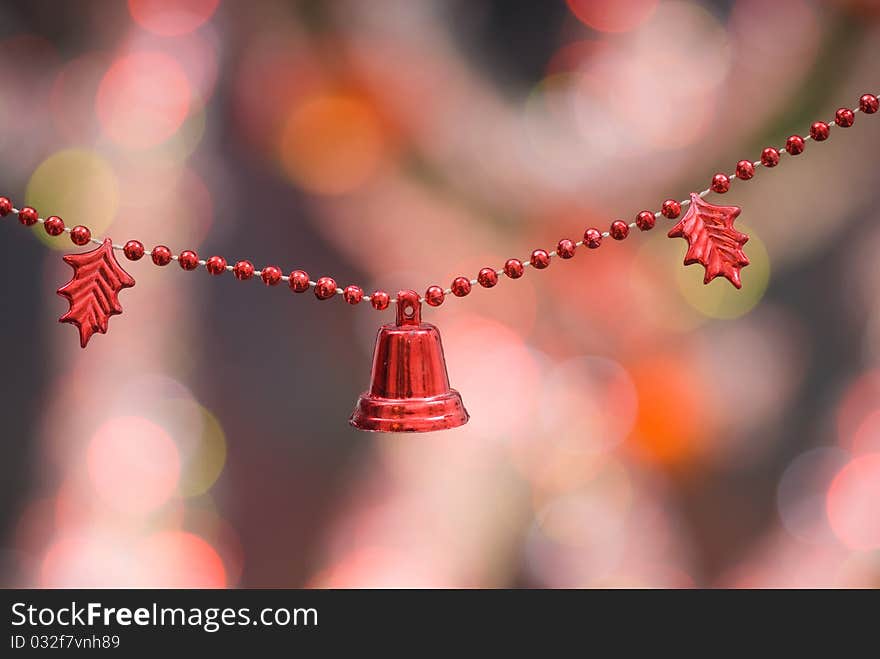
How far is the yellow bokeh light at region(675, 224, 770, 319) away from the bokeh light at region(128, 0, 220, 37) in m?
0.92

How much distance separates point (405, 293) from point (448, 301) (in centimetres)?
47

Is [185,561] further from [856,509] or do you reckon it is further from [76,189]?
[856,509]

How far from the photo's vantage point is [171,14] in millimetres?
1653

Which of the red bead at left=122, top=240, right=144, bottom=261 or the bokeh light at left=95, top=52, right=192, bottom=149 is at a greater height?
the bokeh light at left=95, top=52, right=192, bottom=149

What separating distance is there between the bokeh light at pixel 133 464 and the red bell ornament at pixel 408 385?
61 cm

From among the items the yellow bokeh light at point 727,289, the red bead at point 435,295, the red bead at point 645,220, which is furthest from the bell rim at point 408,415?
the yellow bokeh light at point 727,289

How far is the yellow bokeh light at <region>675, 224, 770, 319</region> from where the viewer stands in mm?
1702

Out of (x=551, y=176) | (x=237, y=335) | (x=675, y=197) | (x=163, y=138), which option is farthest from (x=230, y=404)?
(x=675, y=197)

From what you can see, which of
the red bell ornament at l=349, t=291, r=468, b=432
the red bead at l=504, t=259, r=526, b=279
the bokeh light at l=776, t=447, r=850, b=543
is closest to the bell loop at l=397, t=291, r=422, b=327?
the red bell ornament at l=349, t=291, r=468, b=432

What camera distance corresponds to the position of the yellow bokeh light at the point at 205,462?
1706 mm

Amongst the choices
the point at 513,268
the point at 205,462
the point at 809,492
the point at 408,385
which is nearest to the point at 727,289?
the point at 809,492

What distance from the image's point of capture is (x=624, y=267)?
1698 millimetres

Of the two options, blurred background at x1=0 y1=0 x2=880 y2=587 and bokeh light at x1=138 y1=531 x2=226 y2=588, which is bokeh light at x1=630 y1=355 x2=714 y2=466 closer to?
blurred background at x1=0 y1=0 x2=880 y2=587

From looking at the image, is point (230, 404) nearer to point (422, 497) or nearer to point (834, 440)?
point (422, 497)
